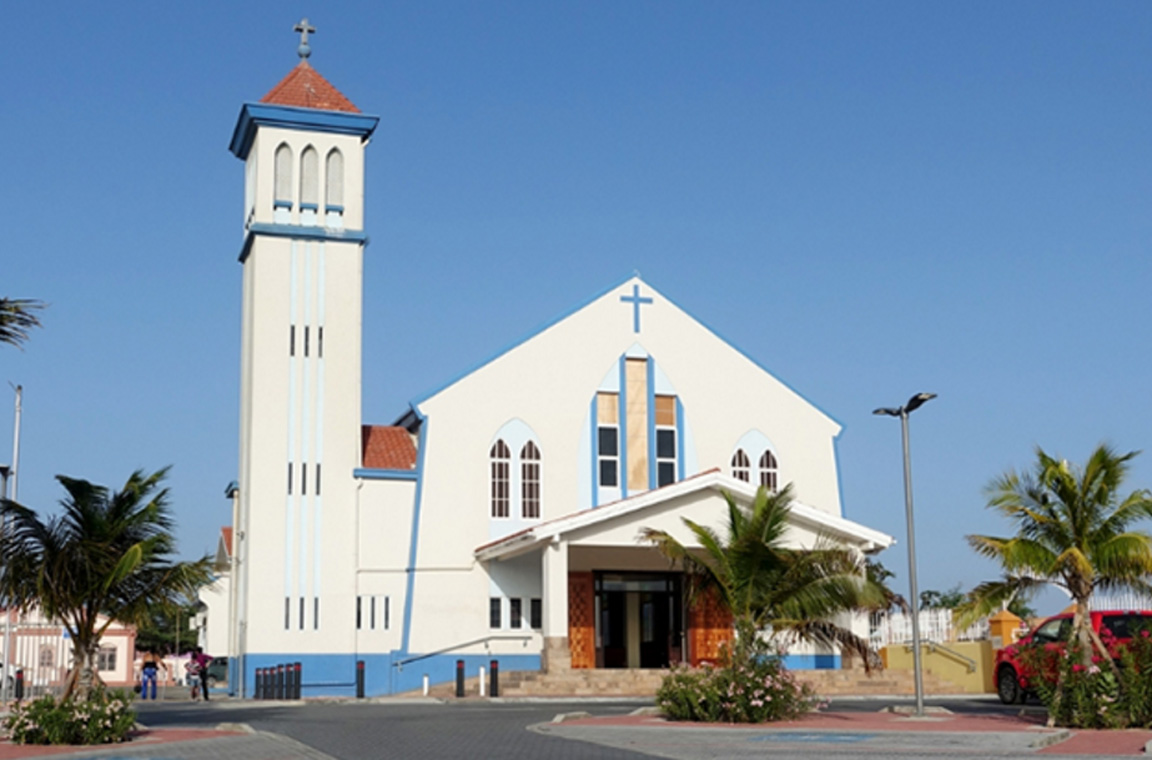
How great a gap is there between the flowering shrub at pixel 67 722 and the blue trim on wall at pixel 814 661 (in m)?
21.8

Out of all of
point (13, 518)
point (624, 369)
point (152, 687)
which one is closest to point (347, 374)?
point (624, 369)

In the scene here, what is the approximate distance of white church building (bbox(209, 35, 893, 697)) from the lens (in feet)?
112

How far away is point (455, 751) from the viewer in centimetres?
1656

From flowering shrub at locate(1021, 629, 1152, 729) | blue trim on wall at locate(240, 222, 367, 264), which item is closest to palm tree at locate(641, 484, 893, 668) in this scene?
flowering shrub at locate(1021, 629, 1152, 729)

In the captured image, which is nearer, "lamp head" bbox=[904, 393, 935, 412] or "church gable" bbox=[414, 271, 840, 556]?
"lamp head" bbox=[904, 393, 935, 412]

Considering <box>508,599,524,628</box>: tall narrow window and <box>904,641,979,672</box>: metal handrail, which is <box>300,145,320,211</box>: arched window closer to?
<box>508,599,524,628</box>: tall narrow window

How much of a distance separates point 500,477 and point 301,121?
1037 centimetres

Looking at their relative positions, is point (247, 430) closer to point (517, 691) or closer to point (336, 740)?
point (517, 691)

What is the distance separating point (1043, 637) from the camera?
90.8 ft

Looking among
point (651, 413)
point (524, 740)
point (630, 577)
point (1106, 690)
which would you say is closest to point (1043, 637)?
point (1106, 690)

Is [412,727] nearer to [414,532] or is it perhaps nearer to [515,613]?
[414,532]

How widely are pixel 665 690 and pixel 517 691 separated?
10426 millimetres

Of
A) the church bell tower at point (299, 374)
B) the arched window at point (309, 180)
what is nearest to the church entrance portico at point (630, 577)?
the church bell tower at point (299, 374)

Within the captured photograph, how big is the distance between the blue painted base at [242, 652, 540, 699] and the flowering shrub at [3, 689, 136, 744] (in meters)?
A: 15.0
